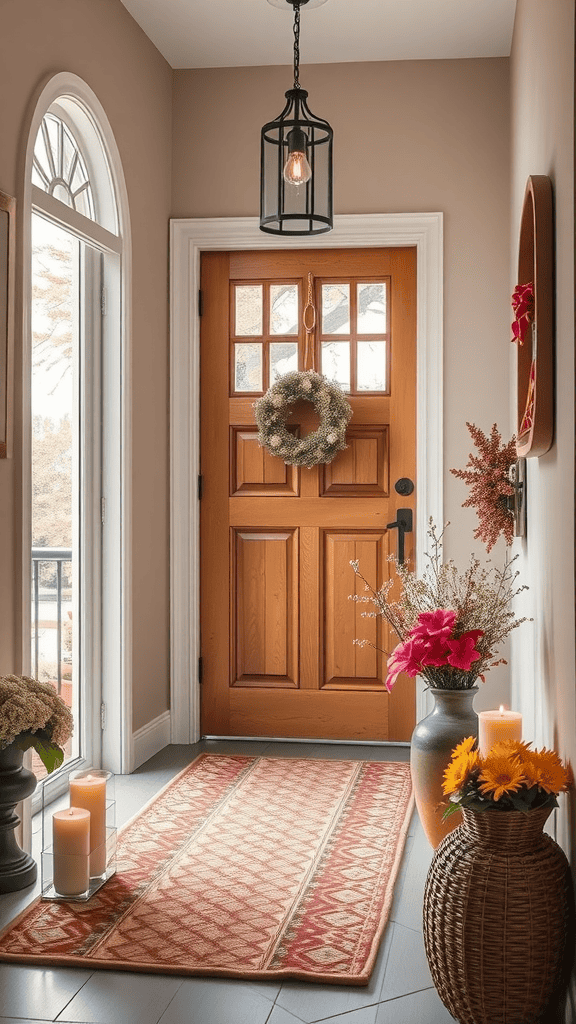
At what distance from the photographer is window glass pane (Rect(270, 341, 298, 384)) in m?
4.50

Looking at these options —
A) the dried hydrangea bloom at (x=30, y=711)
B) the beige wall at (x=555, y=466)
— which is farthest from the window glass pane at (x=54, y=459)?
the beige wall at (x=555, y=466)

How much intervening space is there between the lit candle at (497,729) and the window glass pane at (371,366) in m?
2.09

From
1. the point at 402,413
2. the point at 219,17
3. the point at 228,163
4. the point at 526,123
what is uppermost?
the point at 219,17

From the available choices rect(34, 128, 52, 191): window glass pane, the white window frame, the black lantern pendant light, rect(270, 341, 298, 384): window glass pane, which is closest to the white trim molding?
rect(270, 341, 298, 384): window glass pane

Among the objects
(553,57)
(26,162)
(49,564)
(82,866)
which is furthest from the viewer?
(49,564)

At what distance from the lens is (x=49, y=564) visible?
3873mm

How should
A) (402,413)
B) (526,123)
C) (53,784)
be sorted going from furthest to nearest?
(402,413) → (53,784) → (526,123)

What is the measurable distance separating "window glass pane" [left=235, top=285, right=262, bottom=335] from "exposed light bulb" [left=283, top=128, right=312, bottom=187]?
1305 millimetres

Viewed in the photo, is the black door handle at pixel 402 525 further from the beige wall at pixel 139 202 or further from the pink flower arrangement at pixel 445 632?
the pink flower arrangement at pixel 445 632

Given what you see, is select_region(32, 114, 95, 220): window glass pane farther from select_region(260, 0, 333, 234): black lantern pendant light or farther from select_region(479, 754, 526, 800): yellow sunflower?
select_region(479, 754, 526, 800): yellow sunflower

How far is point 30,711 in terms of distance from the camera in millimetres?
2635

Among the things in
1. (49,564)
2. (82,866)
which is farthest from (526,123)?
(82,866)

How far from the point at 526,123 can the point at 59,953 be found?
272 cm

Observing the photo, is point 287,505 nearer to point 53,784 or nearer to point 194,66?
point 53,784
